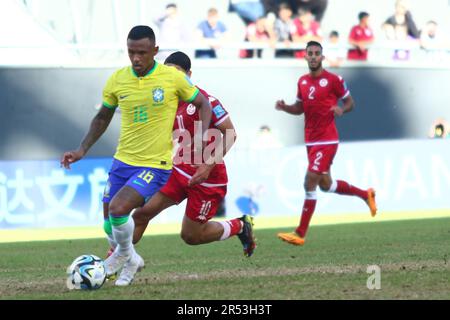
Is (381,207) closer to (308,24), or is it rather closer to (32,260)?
(308,24)

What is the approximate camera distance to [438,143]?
76.9 feet

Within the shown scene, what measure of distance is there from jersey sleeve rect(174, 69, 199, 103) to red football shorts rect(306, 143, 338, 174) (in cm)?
547

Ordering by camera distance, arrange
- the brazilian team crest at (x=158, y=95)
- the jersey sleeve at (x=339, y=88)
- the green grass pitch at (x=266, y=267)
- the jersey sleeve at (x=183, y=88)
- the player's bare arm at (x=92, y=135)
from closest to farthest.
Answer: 1. the green grass pitch at (x=266, y=267)
2. the brazilian team crest at (x=158, y=95)
3. the jersey sleeve at (x=183, y=88)
4. the player's bare arm at (x=92, y=135)
5. the jersey sleeve at (x=339, y=88)

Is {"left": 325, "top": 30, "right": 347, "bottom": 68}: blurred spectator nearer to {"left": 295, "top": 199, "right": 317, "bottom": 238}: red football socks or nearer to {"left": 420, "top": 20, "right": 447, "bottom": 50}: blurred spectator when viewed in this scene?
{"left": 420, "top": 20, "right": 447, "bottom": 50}: blurred spectator

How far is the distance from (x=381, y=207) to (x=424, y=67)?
662 centimetres

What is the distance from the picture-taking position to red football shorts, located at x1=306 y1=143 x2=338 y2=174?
15.6 m

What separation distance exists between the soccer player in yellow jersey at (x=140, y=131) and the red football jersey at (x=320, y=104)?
218 inches

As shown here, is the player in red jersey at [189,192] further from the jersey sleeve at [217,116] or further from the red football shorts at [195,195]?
the jersey sleeve at [217,116]

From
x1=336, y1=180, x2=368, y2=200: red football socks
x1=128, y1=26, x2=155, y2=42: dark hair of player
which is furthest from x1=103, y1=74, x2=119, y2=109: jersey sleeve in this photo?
x1=336, y1=180, x2=368, y2=200: red football socks

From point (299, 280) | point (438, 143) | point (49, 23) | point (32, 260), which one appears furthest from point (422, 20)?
point (299, 280)

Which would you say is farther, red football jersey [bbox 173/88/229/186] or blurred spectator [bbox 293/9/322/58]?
blurred spectator [bbox 293/9/322/58]

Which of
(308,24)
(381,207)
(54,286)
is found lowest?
(381,207)

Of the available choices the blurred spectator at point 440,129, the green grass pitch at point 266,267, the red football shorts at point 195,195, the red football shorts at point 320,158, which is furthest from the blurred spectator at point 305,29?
the red football shorts at point 195,195

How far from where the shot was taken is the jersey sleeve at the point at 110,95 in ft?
33.8
